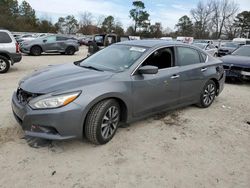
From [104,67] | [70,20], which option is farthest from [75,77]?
[70,20]

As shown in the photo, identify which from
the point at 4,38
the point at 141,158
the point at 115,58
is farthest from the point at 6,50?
the point at 141,158

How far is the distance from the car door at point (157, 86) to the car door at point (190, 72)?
178mm

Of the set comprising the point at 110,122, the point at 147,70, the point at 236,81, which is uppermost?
the point at 147,70

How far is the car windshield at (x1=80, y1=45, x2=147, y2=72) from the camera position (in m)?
4.03

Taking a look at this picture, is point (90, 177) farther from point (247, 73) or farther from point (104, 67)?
point (247, 73)

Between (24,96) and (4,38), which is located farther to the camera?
(4,38)

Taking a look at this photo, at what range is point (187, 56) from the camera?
16.2 ft

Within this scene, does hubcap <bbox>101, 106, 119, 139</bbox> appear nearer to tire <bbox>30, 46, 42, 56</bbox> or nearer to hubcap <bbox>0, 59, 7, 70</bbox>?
hubcap <bbox>0, 59, 7, 70</bbox>

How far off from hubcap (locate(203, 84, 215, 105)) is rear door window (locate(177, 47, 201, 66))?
28.4 inches

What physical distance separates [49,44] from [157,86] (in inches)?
570

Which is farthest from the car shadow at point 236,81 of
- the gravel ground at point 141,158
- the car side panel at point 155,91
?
the car side panel at point 155,91

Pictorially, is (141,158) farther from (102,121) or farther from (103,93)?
(103,93)

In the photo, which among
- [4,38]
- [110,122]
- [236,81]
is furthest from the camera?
[236,81]

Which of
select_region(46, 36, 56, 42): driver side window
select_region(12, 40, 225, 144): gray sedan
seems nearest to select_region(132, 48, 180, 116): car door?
select_region(12, 40, 225, 144): gray sedan
